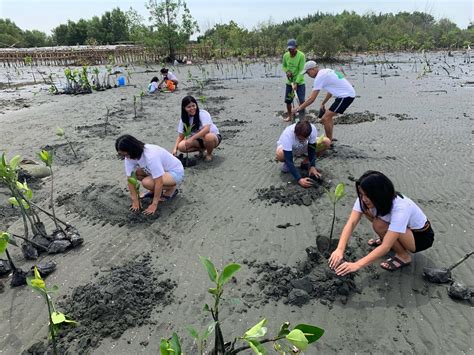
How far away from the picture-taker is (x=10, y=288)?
3098mm

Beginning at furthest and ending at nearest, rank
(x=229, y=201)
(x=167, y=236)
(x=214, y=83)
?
1. (x=214, y=83)
2. (x=229, y=201)
3. (x=167, y=236)

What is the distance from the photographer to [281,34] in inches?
1329

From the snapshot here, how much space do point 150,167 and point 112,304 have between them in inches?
62.4

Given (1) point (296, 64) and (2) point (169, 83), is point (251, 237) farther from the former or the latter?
(2) point (169, 83)

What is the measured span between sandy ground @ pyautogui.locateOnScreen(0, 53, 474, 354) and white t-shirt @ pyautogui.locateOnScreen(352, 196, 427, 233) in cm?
50

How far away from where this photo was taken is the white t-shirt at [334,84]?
5758mm

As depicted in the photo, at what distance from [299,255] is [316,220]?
0.72 meters

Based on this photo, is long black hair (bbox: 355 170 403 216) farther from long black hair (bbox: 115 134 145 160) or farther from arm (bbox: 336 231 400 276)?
long black hair (bbox: 115 134 145 160)

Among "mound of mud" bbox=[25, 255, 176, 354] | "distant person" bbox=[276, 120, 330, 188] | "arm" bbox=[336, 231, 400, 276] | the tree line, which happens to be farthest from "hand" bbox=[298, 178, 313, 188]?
the tree line

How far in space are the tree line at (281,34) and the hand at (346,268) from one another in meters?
21.4

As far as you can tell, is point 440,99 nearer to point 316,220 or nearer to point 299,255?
point 316,220

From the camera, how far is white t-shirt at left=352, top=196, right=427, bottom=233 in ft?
8.80

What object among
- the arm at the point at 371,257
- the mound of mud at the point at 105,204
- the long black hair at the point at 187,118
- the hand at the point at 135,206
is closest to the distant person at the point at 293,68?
the long black hair at the point at 187,118

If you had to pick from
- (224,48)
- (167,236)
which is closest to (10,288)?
(167,236)
